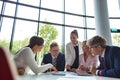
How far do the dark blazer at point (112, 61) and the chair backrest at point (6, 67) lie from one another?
167 cm

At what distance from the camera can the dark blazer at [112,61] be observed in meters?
1.75

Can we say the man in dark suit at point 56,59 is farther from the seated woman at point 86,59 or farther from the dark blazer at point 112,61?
the dark blazer at point 112,61

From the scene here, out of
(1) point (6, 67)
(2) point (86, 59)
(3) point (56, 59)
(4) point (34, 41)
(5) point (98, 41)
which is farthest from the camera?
(3) point (56, 59)

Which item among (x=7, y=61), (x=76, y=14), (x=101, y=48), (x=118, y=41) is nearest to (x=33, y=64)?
(x=101, y=48)

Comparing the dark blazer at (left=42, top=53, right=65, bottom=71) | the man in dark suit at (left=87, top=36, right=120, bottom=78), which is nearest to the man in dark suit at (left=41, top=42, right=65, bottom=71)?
the dark blazer at (left=42, top=53, right=65, bottom=71)

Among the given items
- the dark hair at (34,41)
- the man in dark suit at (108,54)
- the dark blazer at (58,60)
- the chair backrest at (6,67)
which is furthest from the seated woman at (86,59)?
the chair backrest at (6,67)

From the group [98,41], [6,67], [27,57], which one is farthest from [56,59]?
[6,67]

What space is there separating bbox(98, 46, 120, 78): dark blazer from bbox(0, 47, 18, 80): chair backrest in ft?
5.48

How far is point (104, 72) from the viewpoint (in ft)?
6.23

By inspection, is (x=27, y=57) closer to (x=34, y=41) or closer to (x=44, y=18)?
(x=34, y=41)

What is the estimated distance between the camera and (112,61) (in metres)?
1.84

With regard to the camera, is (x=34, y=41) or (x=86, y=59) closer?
(x=34, y=41)

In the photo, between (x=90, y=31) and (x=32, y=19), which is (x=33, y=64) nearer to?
(x=32, y=19)

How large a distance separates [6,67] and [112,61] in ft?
5.76
